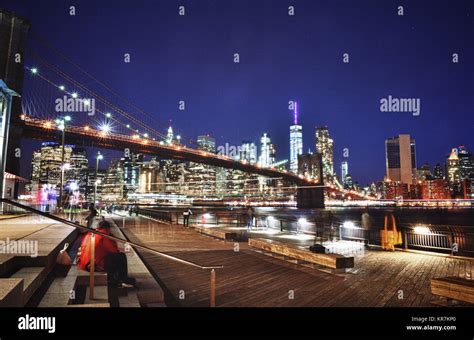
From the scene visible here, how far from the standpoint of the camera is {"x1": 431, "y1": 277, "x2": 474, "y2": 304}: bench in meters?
5.11

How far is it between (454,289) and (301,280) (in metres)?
2.69

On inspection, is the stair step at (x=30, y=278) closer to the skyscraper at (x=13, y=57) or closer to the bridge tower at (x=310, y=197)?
the skyscraper at (x=13, y=57)

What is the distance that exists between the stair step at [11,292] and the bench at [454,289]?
5.74 meters

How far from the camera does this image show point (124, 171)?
119812 millimetres

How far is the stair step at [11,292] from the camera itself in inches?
138

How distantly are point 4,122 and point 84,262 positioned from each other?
13.7 metres

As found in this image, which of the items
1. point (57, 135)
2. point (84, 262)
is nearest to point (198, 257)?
point (84, 262)

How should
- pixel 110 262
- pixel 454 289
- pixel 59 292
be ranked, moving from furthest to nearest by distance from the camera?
pixel 110 262 < pixel 454 289 < pixel 59 292

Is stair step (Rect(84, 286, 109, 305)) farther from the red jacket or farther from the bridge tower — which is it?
the bridge tower

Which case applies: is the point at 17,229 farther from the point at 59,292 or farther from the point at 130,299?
the point at 130,299

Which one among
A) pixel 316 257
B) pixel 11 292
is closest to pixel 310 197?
pixel 316 257

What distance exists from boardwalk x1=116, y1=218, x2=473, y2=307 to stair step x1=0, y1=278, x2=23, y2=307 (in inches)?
90.4

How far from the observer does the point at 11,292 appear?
11.9 ft
